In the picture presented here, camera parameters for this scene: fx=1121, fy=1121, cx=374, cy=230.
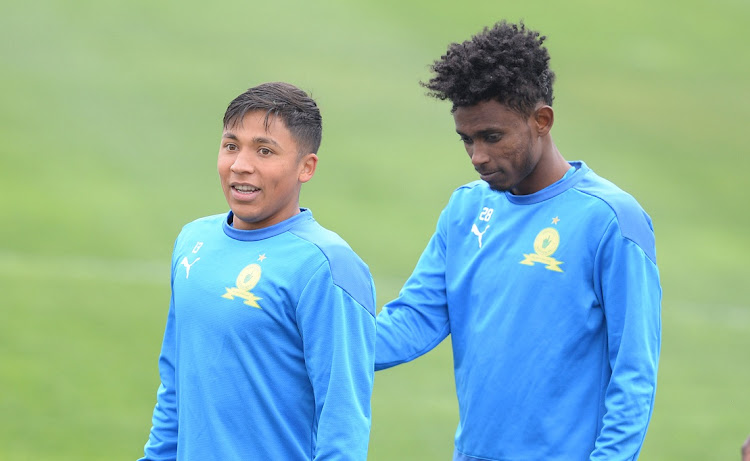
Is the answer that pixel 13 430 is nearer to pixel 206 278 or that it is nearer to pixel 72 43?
pixel 206 278

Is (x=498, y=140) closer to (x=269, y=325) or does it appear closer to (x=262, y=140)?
(x=262, y=140)

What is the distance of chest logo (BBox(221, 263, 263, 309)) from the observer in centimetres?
332

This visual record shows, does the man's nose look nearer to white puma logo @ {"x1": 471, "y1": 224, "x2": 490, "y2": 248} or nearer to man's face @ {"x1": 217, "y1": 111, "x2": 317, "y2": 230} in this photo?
man's face @ {"x1": 217, "y1": 111, "x2": 317, "y2": 230}

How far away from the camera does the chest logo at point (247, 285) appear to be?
3.32m

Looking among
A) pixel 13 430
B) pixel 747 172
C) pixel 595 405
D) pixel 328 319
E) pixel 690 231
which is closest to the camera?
pixel 328 319

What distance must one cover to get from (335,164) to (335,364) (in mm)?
11078

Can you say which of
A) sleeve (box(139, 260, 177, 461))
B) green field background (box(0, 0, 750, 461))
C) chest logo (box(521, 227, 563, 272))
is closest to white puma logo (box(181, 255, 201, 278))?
sleeve (box(139, 260, 177, 461))

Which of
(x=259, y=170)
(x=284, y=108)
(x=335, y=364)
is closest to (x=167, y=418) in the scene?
(x=335, y=364)

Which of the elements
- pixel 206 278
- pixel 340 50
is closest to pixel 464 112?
pixel 206 278

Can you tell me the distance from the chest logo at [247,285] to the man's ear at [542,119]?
3.50ft

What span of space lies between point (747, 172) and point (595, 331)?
12496mm

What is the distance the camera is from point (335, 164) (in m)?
14.2

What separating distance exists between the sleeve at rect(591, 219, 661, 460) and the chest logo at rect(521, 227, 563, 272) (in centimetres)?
17

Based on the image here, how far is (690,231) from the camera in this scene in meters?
13.2
